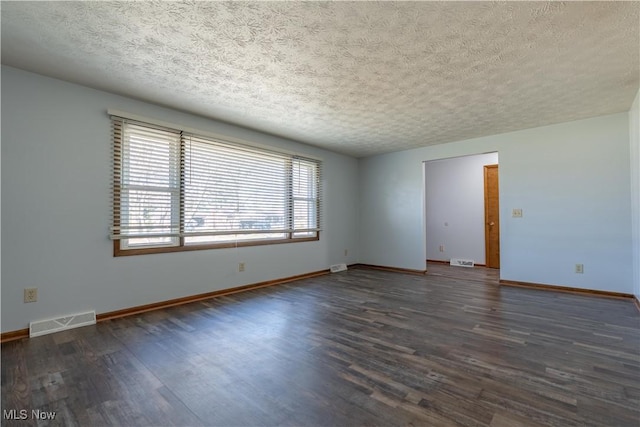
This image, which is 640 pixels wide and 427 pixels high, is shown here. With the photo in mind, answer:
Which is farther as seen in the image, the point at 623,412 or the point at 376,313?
the point at 376,313

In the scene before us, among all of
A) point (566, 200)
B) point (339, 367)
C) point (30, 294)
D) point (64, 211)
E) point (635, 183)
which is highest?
point (635, 183)

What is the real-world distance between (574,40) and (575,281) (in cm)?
332

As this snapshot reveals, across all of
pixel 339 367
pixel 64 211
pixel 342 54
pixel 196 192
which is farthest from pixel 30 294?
pixel 342 54

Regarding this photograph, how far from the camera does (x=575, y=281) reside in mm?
3939

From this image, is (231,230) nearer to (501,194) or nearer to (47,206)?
(47,206)

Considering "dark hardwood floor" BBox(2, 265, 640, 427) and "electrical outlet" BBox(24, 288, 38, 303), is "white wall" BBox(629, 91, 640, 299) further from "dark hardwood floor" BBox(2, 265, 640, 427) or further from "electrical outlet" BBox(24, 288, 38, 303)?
"electrical outlet" BBox(24, 288, 38, 303)

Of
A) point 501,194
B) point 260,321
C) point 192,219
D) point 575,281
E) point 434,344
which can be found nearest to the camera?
point 434,344

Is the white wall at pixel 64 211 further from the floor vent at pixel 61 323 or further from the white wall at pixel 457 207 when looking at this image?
the white wall at pixel 457 207

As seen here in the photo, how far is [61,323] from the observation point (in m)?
2.65

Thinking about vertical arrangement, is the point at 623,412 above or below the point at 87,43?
below

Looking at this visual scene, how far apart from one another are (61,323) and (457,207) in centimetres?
689

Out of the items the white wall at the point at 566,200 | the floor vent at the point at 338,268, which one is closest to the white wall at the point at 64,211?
the floor vent at the point at 338,268

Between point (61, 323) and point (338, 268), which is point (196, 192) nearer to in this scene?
point (61, 323)

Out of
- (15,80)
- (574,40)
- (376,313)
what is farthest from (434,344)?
(15,80)
